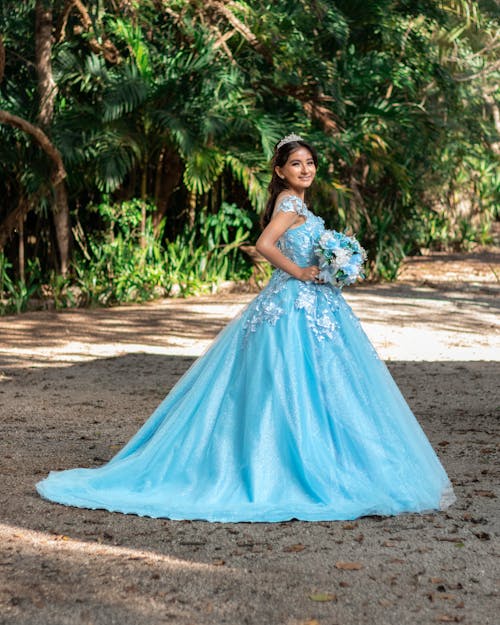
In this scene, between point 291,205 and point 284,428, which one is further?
point 291,205

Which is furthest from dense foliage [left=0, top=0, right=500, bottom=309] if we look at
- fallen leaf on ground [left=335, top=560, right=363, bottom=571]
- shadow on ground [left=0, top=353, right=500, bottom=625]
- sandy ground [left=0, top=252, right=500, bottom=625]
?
fallen leaf on ground [left=335, top=560, right=363, bottom=571]

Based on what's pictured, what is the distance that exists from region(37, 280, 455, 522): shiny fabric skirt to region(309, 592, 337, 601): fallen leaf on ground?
0.80 metres

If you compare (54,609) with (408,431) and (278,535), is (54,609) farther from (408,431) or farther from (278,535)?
(408,431)

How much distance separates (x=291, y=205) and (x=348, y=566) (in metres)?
1.66

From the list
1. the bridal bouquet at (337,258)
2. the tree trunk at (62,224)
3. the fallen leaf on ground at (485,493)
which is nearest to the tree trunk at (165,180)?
the tree trunk at (62,224)

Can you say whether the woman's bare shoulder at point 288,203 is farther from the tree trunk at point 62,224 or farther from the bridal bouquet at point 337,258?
the tree trunk at point 62,224

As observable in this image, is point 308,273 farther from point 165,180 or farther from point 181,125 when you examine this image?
point 165,180

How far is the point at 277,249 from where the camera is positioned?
4.52 metres

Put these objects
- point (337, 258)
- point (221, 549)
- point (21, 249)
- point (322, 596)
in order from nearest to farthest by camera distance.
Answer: point (322, 596)
point (221, 549)
point (337, 258)
point (21, 249)

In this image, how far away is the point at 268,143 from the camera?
1180 cm

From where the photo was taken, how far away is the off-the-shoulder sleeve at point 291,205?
4512mm

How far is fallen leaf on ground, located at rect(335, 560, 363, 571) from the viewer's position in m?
3.46

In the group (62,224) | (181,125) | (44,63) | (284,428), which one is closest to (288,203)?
(284,428)

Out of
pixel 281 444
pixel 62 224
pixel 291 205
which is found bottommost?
pixel 281 444
